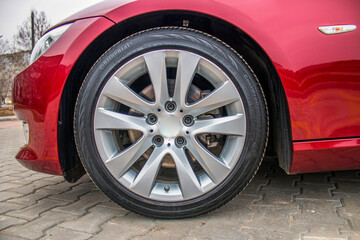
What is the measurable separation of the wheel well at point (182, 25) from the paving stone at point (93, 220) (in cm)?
24

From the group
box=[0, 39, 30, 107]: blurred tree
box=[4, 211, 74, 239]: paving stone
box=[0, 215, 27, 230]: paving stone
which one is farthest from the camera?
box=[0, 39, 30, 107]: blurred tree

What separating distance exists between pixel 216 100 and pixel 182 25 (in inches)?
20.4

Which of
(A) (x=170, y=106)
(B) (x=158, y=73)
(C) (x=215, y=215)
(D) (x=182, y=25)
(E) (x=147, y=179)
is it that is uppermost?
(D) (x=182, y=25)

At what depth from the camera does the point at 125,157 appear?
164cm

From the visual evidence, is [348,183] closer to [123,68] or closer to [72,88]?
A: [123,68]

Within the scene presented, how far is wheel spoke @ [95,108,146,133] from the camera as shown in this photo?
5.40ft

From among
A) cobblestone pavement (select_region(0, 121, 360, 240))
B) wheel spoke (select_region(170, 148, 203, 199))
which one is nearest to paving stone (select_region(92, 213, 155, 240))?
cobblestone pavement (select_region(0, 121, 360, 240))

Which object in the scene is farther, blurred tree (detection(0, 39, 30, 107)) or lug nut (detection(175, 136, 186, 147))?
blurred tree (detection(0, 39, 30, 107))

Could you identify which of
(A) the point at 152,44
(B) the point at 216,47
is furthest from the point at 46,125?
(B) the point at 216,47

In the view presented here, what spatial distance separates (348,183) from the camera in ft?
7.17

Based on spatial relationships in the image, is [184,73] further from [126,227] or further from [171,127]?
[126,227]

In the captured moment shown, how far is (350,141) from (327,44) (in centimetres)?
49

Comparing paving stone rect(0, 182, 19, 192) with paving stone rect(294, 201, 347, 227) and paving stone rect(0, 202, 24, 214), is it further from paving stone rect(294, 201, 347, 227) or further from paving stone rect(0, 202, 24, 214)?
paving stone rect(294, 201, 347, 227)

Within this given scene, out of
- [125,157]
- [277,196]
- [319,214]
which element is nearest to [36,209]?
[125,157]
